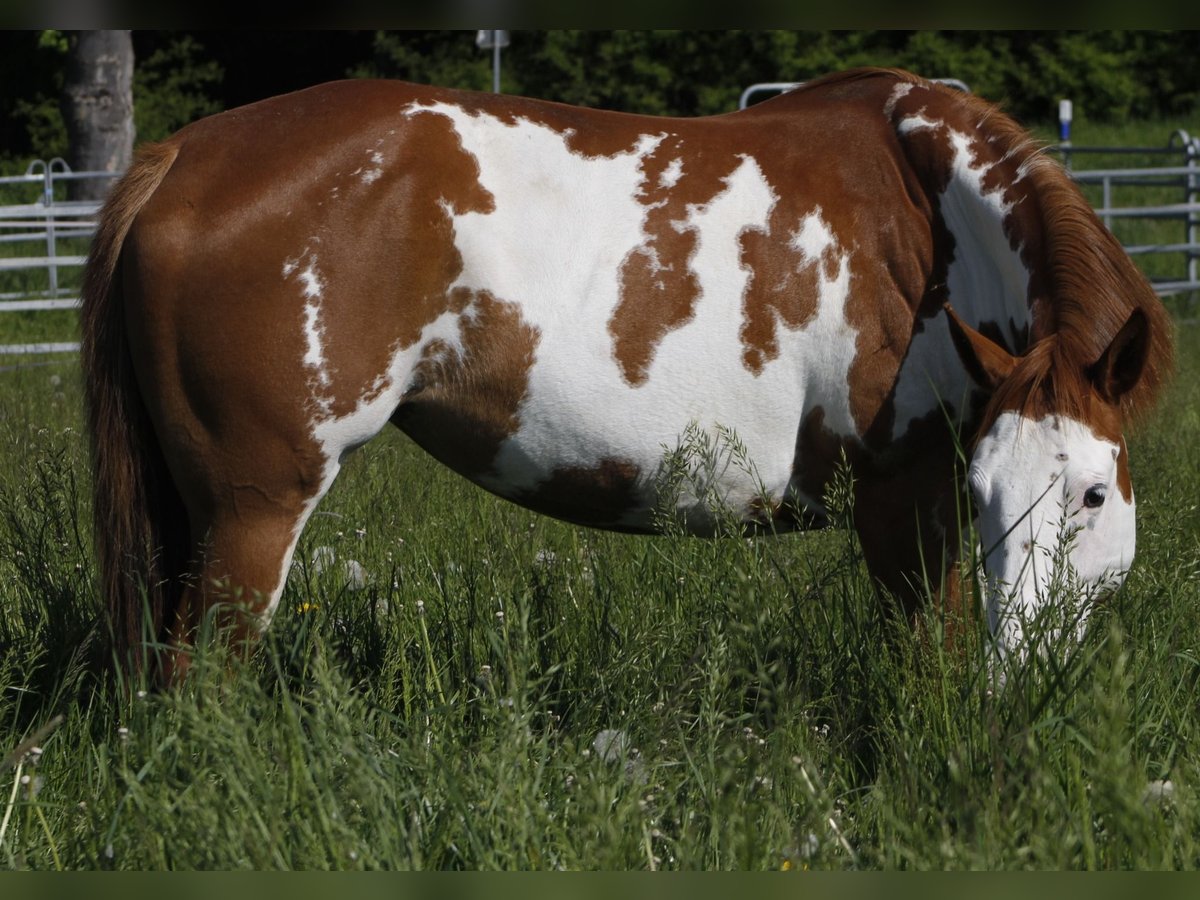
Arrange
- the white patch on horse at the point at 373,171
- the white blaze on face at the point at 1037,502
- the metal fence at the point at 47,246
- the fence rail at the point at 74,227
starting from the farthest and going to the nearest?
1. the fence rail at the point at 74,227
2. the metal fence at the point at 47,246
3. the white patch on horse at the point at 373,171
4. the white blaze on face at the point at 1037,502

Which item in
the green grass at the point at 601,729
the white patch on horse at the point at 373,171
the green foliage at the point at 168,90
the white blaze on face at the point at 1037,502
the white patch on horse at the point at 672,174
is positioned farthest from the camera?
the green foliage at the point at 168,90

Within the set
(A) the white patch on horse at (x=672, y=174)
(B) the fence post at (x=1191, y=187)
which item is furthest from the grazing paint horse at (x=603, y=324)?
(B) the fence post at (x=1191, y=187)

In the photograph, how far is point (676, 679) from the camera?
2.72m

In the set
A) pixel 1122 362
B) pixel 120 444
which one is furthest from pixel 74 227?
pixel 1122 362

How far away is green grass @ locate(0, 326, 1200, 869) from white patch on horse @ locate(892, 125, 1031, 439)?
1.54 ft

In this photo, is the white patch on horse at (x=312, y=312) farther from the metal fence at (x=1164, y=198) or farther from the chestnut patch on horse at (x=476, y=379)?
the metal fence at (x=1164, y=198)

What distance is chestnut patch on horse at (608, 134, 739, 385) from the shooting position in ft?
9.41

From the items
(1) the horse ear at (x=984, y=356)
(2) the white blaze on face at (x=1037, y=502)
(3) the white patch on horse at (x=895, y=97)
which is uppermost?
(3) the white patch on horse at (x=895, y=97)

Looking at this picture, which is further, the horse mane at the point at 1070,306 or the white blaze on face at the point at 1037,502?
the horse mane at the point at 1070,306

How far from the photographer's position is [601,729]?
267cm

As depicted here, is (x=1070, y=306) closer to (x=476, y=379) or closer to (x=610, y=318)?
(x=610, y=318)

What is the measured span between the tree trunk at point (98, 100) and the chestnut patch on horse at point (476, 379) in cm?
1088

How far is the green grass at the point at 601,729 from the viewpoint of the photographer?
1.84 meters
